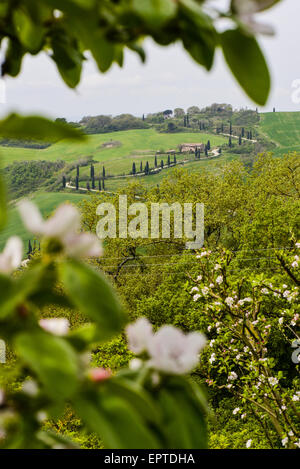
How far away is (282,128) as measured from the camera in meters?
75.1

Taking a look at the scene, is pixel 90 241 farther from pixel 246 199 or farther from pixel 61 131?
pixel 246 199

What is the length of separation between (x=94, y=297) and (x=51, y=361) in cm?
7

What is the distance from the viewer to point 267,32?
0.47 meters

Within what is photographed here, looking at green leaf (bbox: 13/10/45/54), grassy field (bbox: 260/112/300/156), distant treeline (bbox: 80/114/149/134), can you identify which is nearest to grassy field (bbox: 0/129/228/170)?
distant treeline (bbox: 80/114/149/134)

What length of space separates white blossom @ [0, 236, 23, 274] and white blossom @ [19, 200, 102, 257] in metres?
0.06

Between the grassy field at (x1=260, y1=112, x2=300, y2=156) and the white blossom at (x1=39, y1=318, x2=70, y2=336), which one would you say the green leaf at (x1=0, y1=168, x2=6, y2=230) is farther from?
the grassy field at (x1=260, y1=112, x2=300, y2=156)

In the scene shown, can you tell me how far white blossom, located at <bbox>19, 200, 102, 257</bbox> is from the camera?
0.44 m

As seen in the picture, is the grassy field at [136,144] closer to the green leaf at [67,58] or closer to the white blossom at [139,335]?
the green leaf at [67,58]

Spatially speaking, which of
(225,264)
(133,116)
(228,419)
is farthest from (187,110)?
(225,264)

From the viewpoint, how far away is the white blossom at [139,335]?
1.58ft

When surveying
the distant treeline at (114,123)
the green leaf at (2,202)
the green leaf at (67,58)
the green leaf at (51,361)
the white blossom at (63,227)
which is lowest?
the green leaf at (51,361)

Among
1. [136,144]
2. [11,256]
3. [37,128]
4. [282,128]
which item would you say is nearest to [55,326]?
[11,256]

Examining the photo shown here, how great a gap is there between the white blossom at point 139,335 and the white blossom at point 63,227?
4.1 inches

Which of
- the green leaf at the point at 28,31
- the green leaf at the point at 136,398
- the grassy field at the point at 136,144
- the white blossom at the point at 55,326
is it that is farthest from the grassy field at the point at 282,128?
the green leaf at the point at 136,398
